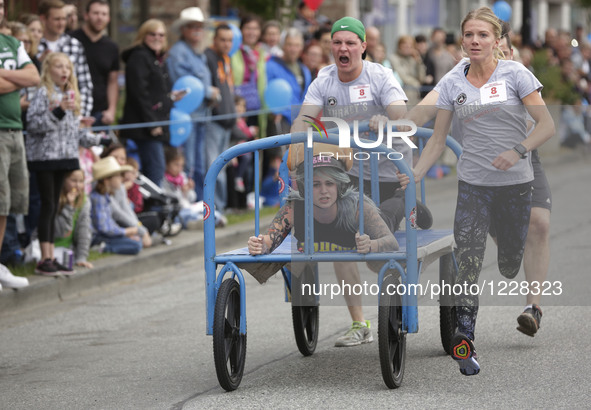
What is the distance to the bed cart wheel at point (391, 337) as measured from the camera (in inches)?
228

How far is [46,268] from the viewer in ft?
31.0

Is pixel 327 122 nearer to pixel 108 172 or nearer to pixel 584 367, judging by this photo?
pixel 584 367

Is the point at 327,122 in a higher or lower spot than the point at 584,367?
higher

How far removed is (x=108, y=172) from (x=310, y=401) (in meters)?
5.23

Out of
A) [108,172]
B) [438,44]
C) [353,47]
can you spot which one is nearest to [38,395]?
[353,47]

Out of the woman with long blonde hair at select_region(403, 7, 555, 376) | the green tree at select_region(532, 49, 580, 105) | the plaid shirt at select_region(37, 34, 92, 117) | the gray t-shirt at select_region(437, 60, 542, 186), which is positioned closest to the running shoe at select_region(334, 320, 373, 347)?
the woman with long blonde hair at select_region(403, 7, 555, 376)

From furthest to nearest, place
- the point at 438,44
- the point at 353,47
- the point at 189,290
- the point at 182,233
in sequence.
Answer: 1. the point at 438,44
2. the point at 182,233
3. the point at 189,290
4. the point at 353,47

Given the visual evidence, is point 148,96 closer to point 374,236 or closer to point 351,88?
point 351,88

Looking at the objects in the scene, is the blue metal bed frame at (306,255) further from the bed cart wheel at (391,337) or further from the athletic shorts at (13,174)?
the athletic shorts at (13,174)

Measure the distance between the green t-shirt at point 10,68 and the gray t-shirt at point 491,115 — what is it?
375cm

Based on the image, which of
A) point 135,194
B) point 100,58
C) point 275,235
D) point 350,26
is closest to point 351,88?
point 350,26

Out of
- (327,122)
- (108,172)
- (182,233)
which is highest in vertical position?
(327,122)

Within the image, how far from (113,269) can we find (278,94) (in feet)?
14.5

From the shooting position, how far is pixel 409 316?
5.95 metres
